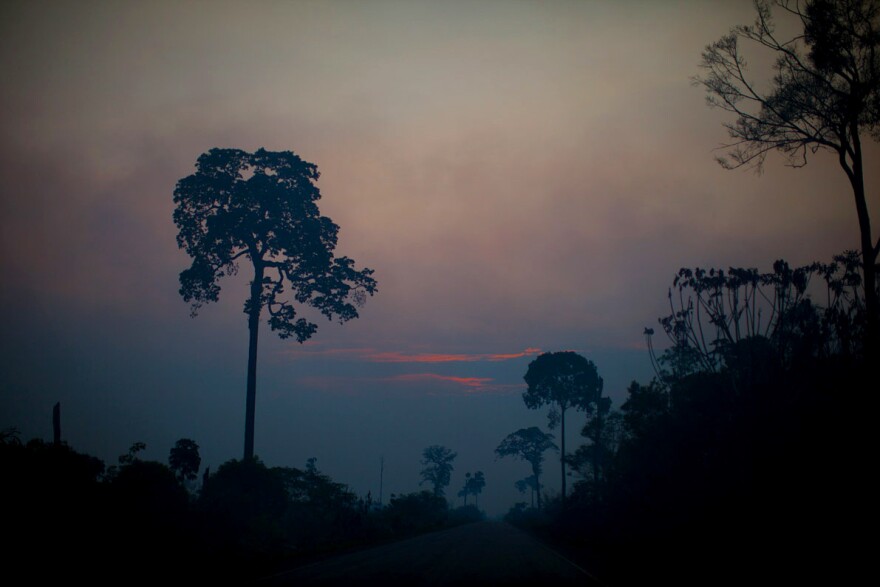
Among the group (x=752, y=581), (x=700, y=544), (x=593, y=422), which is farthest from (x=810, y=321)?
(x=593, y=422)

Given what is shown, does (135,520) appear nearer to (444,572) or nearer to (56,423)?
(56,423)

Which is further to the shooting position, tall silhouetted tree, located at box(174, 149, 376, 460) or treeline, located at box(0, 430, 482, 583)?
tall silhouetted tree, located at box(174, 149, 376, 460)

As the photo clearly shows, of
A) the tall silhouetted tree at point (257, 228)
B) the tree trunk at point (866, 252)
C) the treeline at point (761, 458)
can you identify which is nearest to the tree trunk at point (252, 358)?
the tall silhouetted tree at point (257, 228)

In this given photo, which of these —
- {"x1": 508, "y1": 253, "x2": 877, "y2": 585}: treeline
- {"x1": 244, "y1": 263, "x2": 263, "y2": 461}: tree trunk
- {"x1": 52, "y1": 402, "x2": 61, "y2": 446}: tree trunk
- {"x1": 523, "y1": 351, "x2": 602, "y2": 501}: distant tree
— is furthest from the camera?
{"x1": 523, "y1": 351, "x2": 602, "y2": 501}: distant tree

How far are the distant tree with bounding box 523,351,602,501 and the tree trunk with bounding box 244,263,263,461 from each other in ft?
111

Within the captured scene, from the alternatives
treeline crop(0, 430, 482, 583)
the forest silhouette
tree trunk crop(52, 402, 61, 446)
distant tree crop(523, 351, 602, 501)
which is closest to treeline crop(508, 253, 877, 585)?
the forest silhouette

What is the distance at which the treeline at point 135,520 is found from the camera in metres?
13.1

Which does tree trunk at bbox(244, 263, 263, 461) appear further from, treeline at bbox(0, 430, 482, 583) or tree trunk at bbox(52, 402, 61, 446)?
tree trunk at bbox(52, 402, 61, 446)

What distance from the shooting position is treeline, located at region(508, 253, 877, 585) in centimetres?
1166

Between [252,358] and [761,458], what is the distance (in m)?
21.6

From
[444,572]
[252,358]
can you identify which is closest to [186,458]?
[252,358]

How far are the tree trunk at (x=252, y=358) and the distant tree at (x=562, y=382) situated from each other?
33.9 metres

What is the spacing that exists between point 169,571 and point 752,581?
1270cm

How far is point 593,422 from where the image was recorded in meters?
46.2
